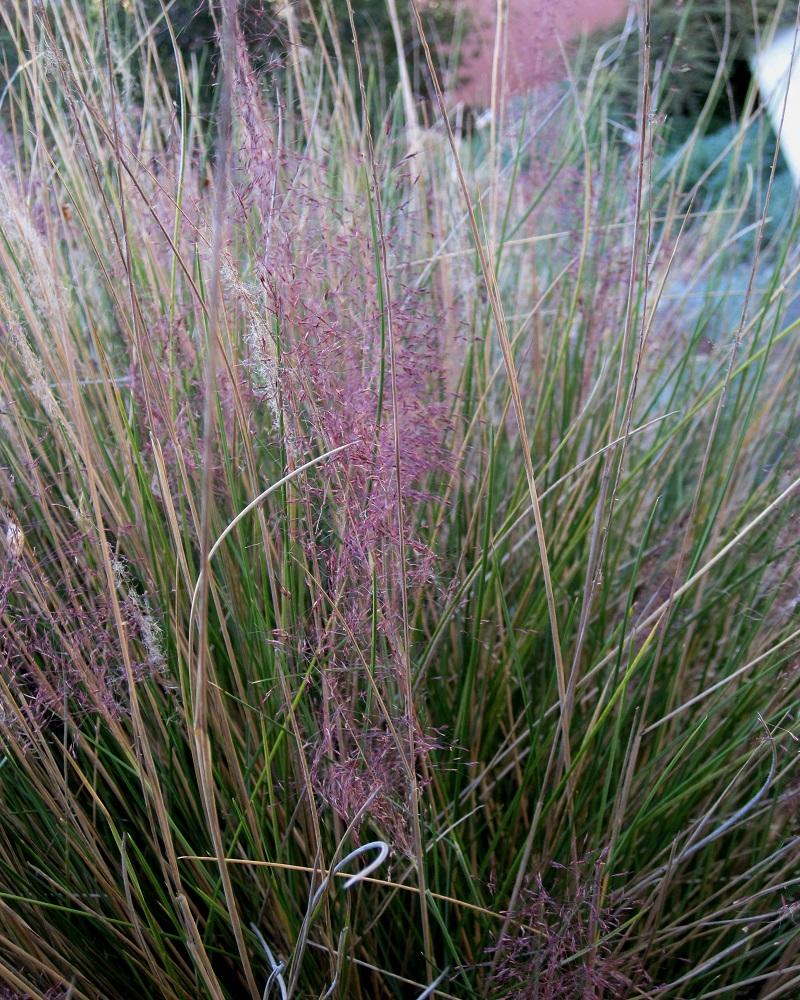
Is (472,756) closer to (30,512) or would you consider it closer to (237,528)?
(237,528)

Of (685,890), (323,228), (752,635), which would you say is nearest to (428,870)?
(685,890)

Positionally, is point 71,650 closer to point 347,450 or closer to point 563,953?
point 347,450

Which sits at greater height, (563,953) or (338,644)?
(338,644)

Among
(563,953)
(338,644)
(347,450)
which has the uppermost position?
(347,450)

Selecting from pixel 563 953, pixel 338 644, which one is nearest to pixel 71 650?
pixel 338 644

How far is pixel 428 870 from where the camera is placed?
0.89m

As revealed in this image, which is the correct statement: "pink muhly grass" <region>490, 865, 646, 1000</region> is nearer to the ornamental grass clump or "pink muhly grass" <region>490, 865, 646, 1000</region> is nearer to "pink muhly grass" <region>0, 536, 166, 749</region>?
the ornamental grass clump

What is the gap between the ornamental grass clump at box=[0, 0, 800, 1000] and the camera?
0.68 m

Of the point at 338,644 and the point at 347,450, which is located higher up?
the point at 347,450

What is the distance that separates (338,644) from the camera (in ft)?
2.33

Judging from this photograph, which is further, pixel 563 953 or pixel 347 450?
pixel 563 953

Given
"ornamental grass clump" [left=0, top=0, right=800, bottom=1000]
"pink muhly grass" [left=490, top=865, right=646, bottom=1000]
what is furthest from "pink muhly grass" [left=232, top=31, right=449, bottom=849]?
"pink muhly grass" [left=490, top=865, right=646, bottom=1000]

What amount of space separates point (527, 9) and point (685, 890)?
138cm

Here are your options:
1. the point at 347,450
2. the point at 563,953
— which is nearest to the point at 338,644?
the point at 347,450
